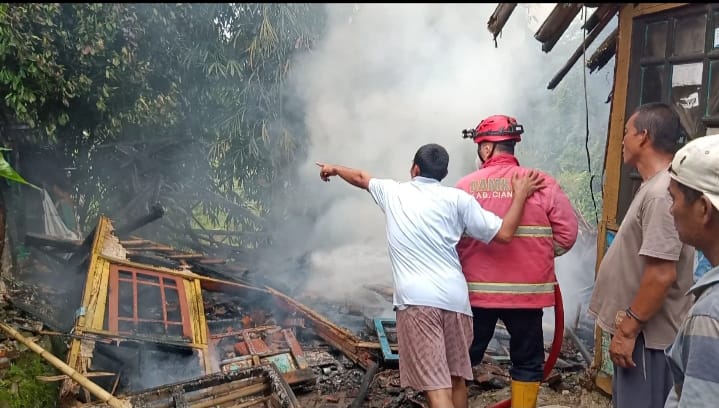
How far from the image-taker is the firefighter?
2762 mm

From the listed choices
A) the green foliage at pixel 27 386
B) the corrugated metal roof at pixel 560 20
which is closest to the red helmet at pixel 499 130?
the corrugated metal roof at pixel 560 20

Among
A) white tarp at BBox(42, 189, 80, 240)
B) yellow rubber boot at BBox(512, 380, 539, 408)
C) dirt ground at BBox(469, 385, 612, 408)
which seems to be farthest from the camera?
white tarp at BBox(42, 189, 80, 240)

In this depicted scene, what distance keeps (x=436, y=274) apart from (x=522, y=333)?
72cm

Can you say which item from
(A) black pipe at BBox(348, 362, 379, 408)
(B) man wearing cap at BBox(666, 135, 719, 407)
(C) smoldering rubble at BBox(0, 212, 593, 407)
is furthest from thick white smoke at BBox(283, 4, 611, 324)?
(B) man wearing cap at BBox(666, 135, 719, 407)

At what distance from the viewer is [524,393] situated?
116 inches

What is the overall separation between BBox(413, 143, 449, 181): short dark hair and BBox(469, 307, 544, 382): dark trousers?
0.89 metres

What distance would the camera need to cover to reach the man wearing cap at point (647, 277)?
2.09 metres

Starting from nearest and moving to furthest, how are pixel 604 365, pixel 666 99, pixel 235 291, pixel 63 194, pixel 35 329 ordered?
pixel 666 99 → pixel 604 365 → pixel 35 329 → pixel 235 291 → pixel 63 194

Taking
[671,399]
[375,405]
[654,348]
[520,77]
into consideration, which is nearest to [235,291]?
[375,405]

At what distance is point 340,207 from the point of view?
1215 centimetres

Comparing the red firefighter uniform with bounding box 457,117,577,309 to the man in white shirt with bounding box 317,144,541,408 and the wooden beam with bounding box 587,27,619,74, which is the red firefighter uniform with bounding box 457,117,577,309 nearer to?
the man in white shirt with bounding box 317,144,541,408

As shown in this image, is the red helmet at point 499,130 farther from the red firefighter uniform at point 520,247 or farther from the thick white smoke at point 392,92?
the thick white smoke at point 392,92

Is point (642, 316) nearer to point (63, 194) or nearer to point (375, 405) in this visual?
point (375, 405)

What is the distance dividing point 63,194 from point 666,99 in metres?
9.32
